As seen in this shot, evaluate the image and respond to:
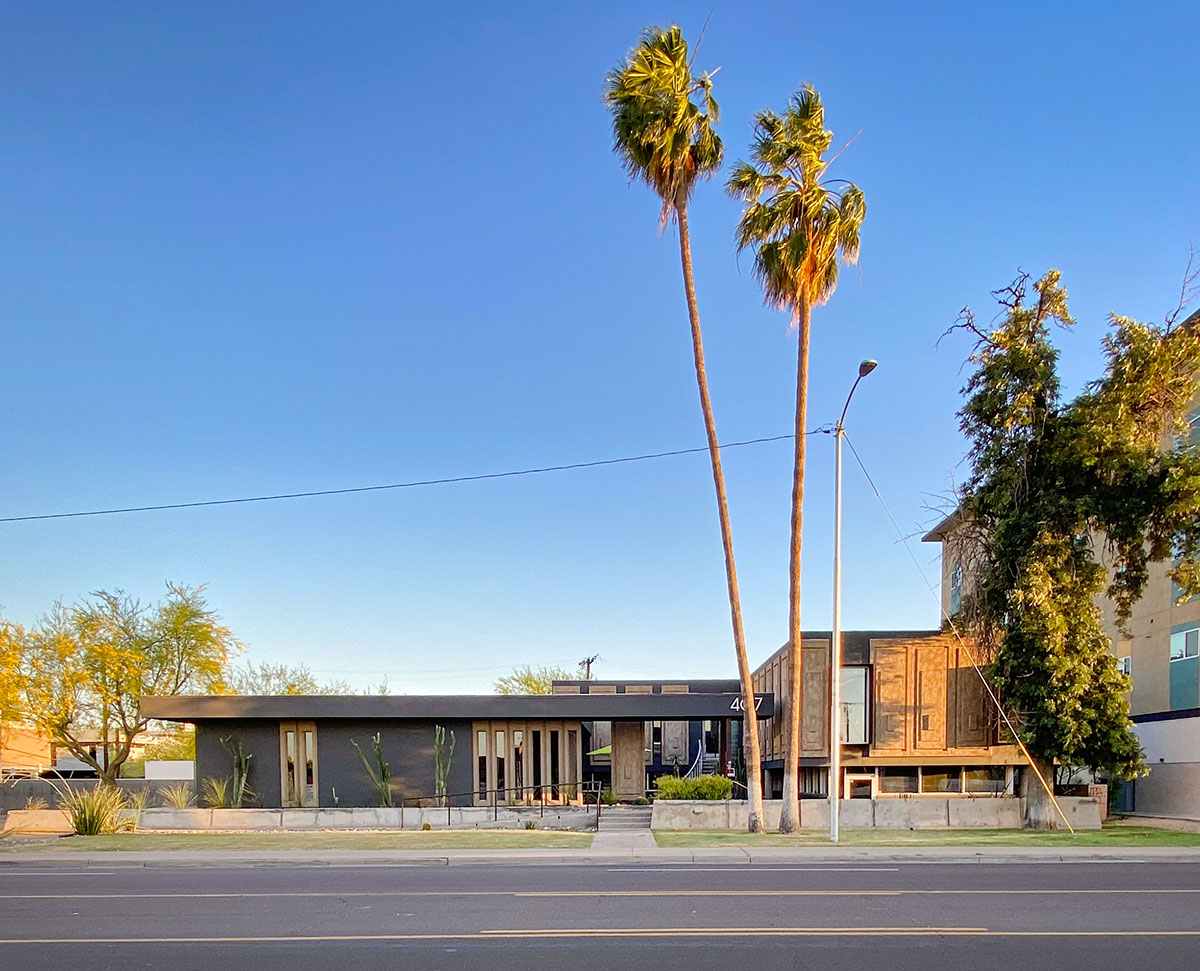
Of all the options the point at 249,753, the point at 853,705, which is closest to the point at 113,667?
the point at 249,753

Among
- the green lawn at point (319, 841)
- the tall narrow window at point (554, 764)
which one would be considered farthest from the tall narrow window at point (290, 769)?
the tall narrow window at point (554, 764)

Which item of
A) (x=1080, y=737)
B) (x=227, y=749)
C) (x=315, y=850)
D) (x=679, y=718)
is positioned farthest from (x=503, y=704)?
(x=1080, y=737)

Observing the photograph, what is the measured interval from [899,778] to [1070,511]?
906 cm

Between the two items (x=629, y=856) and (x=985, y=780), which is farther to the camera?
(x=985, y=780)

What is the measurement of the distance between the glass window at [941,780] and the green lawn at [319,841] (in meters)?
10.7

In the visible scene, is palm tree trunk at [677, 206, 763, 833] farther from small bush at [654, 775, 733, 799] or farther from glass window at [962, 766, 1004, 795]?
glass window at [962, 766, 1004, 795]

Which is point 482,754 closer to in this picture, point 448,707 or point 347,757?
point 448,707

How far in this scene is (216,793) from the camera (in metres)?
32.6

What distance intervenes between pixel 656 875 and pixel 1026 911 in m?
6.02

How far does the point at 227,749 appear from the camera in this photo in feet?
112

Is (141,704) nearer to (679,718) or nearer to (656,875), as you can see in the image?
(679,718)

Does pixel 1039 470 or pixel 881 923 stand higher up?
pixel 1039 470

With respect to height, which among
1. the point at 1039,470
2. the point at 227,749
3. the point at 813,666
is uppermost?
the point at 1039,470

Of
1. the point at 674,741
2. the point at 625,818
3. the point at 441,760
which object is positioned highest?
the point at 441,760
